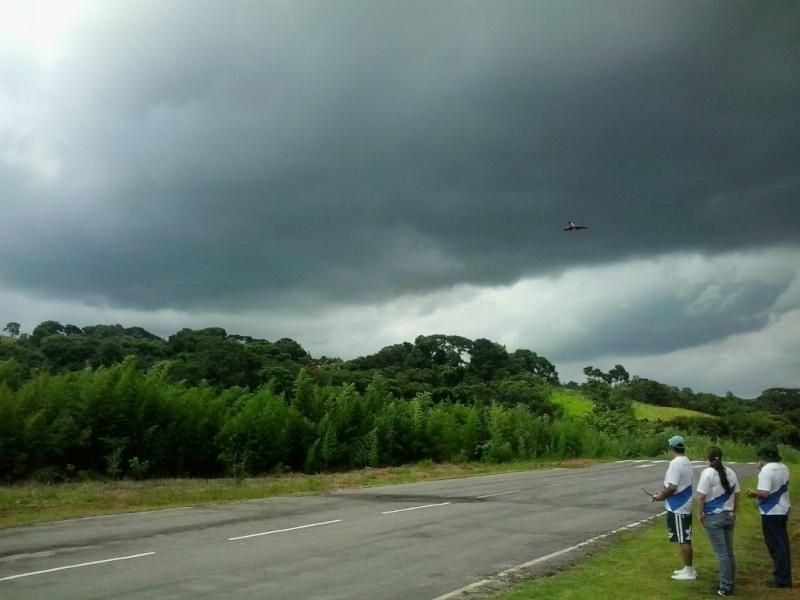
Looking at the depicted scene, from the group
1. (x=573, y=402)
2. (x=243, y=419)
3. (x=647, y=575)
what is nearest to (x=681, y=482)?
(x=647, y=575)

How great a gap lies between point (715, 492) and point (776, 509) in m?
1.26

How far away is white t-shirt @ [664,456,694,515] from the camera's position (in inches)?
429

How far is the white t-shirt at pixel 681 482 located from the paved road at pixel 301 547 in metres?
2.95

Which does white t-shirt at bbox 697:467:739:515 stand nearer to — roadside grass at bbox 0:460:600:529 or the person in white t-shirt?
the person in white t-shirt

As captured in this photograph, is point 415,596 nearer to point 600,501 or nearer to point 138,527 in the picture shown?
point 138,527

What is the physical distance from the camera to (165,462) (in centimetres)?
2962

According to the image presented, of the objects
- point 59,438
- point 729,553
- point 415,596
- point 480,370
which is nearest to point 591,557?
point 729,553

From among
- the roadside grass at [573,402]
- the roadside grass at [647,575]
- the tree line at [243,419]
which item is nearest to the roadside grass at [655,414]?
the tree line at [243,419]

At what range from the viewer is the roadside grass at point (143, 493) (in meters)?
18.5

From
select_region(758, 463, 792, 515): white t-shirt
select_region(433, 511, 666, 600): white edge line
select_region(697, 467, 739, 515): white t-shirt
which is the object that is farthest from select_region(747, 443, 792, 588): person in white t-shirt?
select_region(433, 511, 666, 600): white edge line

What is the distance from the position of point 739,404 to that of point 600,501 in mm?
99089

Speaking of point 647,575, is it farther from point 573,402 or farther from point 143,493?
point 573,402

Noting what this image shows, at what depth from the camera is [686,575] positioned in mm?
11047

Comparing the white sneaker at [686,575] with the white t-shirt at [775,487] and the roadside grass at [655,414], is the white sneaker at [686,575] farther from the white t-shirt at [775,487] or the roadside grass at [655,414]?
the roadside grass at [655,414]
